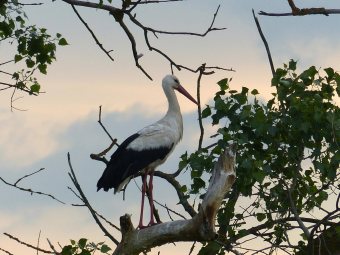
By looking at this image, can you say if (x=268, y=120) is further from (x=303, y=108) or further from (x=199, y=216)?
(x=199, y=216)

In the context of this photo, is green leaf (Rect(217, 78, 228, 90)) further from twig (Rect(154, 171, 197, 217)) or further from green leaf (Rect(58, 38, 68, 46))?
green leaf (Rect(58, 38, 68, 46))

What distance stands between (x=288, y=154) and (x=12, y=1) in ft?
10.6

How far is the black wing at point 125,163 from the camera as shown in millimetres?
11016

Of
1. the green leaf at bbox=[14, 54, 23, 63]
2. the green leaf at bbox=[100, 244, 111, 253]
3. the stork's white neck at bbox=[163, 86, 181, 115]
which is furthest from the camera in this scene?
the stork's white neck at bbox=[163, 86, 181, 115]

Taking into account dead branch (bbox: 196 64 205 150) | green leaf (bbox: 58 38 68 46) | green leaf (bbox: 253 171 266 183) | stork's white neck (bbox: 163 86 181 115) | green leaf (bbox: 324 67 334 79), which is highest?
stork's white neck (bbox: 163 86 181 115)

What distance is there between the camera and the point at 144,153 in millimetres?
11570

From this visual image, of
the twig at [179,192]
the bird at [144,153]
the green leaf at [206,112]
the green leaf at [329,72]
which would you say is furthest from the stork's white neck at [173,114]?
the green leaf at [329,72]

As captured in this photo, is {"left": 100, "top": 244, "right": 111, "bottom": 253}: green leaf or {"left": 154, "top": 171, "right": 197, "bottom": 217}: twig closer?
{"left": 100, "top": 244, "right": 111, "bottom": 253}: green leaf

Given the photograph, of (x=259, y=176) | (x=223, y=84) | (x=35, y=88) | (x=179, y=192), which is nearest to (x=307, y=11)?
(x=259, y=176)

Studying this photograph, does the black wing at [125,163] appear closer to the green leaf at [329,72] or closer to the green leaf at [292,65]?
the green leaf at [292,65]

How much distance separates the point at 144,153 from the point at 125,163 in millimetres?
380

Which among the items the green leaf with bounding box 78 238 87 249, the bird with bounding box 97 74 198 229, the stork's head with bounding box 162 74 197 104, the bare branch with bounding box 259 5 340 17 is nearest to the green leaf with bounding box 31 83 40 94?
the bird with bounding box 97 74 198 229

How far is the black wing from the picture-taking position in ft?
36.1

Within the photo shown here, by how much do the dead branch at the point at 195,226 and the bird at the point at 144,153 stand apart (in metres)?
2.65
